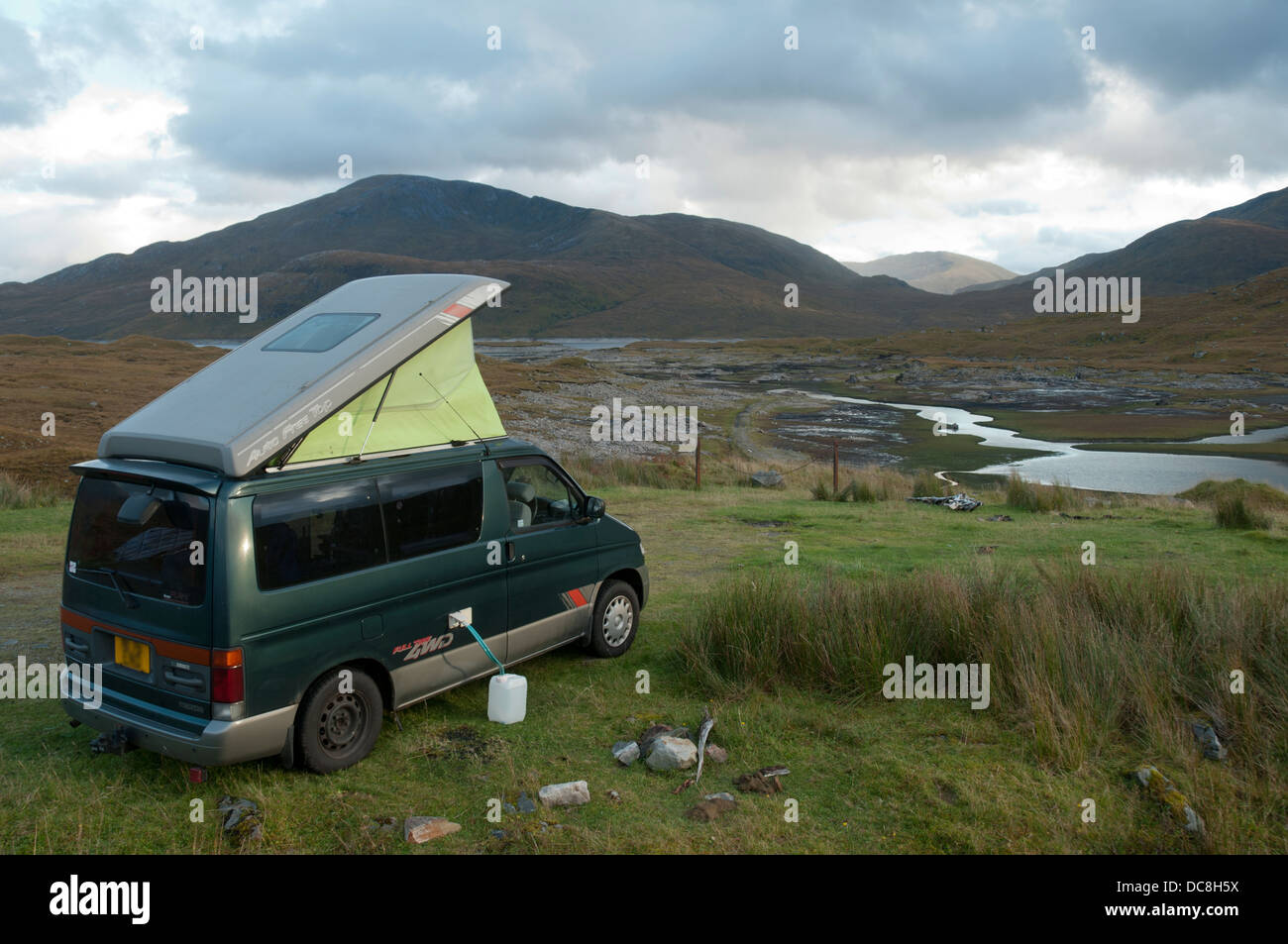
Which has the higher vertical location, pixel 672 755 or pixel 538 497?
pixel 538 497

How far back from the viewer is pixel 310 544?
213 inches

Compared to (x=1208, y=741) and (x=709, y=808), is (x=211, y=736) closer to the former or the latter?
(x=709, y=808)

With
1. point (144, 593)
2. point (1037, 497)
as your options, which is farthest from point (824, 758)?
point (1037, 497)

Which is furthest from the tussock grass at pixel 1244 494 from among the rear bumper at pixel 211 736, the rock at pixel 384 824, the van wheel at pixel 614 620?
the rear bumper at pixel 211 736

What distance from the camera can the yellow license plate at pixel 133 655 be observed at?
5254 mm

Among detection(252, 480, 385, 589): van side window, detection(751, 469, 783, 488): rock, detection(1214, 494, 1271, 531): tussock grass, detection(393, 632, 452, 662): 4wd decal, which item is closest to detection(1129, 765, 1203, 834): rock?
detection(393, 632, 452, 662): 4wd decal

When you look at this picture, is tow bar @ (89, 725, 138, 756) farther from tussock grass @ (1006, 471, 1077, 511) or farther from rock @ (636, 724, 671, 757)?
tussock grass @ (1006, 471, 1077, 511)

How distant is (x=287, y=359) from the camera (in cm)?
606

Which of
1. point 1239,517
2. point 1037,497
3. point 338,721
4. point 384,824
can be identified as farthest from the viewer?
point 1037,497

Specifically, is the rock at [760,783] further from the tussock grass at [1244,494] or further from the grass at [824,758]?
the tussock grass at [1244,494]

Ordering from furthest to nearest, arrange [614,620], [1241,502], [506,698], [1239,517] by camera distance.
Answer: [1241,502]
[1239,517]
[614,620]
[506,698]

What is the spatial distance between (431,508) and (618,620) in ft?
8.18

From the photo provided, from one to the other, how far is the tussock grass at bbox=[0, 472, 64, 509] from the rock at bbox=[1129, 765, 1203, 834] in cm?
1771
